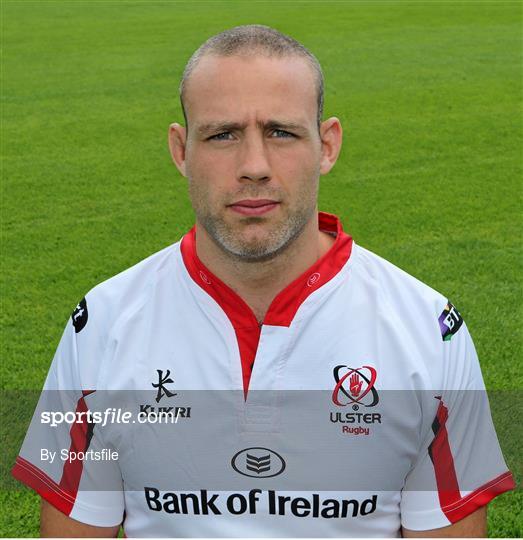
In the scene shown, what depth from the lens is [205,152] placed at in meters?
2.27

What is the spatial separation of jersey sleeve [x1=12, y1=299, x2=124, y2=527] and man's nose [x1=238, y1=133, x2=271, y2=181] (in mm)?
642

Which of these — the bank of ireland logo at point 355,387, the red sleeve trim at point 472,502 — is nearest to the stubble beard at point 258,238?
the bank of ireland logo at point 355,387

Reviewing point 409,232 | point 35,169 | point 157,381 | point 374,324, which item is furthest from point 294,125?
point 35,169

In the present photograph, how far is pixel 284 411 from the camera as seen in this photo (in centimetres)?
233

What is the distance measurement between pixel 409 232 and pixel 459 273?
101cm

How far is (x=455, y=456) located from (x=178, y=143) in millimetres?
1168

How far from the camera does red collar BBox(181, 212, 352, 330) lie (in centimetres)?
238

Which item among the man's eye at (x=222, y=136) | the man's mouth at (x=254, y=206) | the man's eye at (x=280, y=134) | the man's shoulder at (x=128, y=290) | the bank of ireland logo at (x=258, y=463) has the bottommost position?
the bank of ireland logo at (x=258, y=463)

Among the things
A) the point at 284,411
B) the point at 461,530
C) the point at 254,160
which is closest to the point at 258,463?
the point at 284,411

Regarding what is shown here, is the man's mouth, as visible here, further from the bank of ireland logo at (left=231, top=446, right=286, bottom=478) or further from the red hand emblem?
the bank of ireland logo at (left=231, top=446, right=286, bottom=478)

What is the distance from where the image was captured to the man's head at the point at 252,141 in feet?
7.24

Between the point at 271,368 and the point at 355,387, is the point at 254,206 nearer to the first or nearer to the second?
the point at 271,368

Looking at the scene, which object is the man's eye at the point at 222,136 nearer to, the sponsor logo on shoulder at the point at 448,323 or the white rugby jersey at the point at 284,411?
the white rugby jersey at the point at 284,411

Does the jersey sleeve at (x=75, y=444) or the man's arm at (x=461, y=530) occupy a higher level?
the jersey sleeve at (x=75, y=444)
